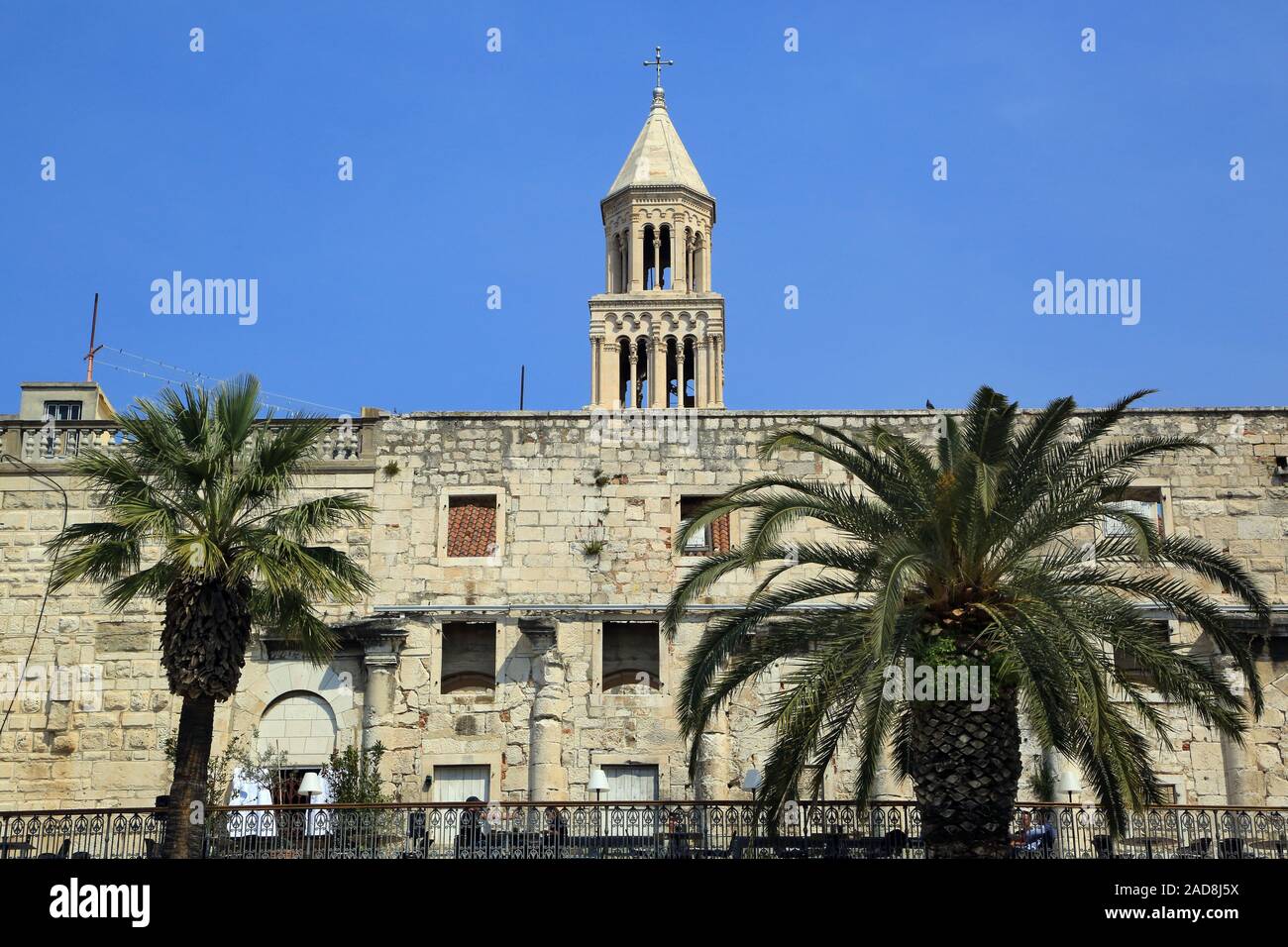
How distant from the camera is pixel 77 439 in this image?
108 feet

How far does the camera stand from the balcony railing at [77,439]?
3288 cm

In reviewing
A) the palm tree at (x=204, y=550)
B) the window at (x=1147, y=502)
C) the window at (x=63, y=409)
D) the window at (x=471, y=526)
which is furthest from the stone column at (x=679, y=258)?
the palm tree at (x=204, y=550)

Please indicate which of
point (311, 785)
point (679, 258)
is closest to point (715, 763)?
point (311, 785)

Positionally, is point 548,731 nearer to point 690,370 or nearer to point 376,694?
point 376,694

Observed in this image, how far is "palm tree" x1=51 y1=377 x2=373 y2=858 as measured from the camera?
78.7ft

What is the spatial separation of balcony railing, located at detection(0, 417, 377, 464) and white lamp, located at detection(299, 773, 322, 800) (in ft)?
21.5

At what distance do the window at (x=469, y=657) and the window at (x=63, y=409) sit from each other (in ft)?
33.5

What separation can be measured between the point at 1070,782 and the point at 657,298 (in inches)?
1378

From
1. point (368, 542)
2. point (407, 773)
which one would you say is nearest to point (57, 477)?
point (368, 542)

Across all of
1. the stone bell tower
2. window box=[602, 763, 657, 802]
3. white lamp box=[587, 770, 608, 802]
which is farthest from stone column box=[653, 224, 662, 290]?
white lamp box=[587, 770, 608, 802]
